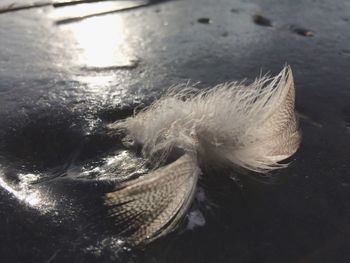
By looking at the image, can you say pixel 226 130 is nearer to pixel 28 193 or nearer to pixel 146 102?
pixel 146 102

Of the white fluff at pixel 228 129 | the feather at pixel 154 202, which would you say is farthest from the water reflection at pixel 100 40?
the feather at pixel 154 202

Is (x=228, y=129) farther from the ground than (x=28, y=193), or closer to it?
farther from the ground

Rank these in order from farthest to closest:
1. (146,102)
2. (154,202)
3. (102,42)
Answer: (102,42) → (146,102) → (154,202)

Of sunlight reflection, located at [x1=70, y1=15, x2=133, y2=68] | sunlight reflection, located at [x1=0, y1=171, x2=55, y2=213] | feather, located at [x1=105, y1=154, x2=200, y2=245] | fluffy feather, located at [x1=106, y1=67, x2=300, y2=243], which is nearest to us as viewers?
feather, located at [x1=105, y1=154, x2=200, y2=245]

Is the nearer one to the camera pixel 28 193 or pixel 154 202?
pixel 154 202

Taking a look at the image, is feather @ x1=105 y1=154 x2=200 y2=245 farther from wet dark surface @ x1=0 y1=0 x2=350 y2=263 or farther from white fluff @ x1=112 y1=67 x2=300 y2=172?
white fluff @ x1=112 y1=67 x2=300 y2=172

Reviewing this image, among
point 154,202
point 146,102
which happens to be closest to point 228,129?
point 154,202

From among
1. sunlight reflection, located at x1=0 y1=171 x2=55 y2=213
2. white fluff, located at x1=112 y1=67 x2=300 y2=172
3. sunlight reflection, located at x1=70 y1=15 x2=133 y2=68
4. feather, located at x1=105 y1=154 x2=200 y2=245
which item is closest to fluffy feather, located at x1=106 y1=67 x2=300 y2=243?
white fluff, located at x1=112 y1=67 x2=300 y2=172

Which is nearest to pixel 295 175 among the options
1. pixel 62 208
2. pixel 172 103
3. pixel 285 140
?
pixel 285 140

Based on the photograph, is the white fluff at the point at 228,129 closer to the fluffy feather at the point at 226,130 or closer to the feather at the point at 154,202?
the fluffy feather at the point at 226,130
